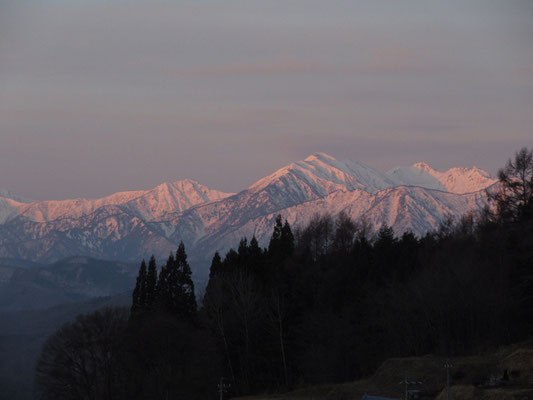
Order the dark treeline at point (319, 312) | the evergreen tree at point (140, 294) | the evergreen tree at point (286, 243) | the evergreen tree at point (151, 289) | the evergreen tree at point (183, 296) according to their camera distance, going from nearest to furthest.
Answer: the dark treeline at point (319, 312) < the evergreen tree at point (286, 243) < the evergreen tree at point (183, 296) < the evergreen tree at point (140, 294) < the evergreen tree at point (151, 289)

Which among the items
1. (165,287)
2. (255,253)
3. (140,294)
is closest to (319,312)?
(255,253)

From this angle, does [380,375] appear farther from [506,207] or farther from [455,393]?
[506,207]

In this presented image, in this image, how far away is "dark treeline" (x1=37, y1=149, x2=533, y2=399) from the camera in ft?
227

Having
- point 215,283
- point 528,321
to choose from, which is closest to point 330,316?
point 215,283

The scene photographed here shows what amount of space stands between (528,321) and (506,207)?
917 centimetres

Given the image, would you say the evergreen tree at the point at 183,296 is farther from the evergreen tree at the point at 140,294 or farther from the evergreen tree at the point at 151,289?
the evergreen tree at the point at 140,294

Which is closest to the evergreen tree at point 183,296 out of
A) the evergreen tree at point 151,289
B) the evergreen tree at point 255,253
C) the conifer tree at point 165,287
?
the conifer tree at point 165,287

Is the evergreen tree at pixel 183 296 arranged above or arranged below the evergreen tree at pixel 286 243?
below

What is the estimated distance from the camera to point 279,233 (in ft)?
318

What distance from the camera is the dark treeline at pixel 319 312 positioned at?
2726 inches

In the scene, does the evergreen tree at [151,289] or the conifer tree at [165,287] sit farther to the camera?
the evergreen tree at [151,289]

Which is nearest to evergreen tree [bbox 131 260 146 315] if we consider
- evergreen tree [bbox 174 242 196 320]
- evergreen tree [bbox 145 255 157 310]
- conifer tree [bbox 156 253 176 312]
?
evergreen tree [bbox 145 255 157 310]

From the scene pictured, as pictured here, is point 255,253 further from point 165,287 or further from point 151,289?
point 151,289

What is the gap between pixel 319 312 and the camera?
83.6m
